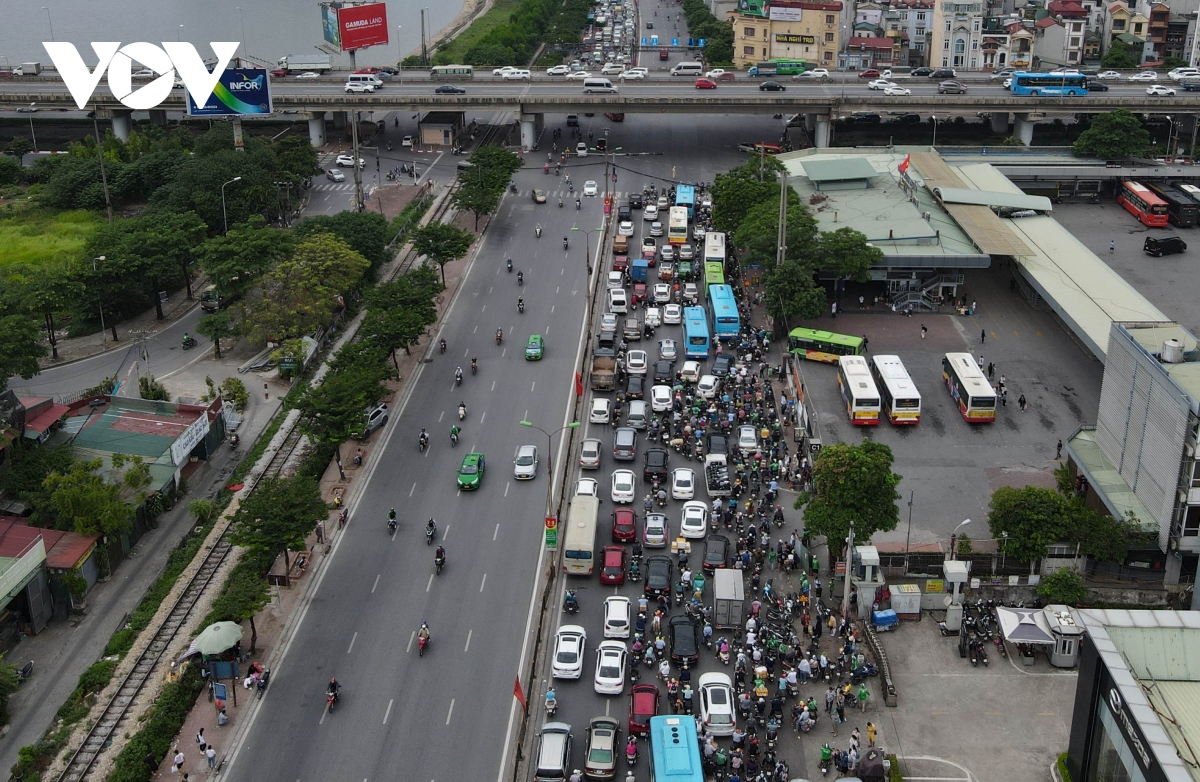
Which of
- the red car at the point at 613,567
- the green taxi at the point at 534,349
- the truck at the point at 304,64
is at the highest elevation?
the truck at the point at 304,64

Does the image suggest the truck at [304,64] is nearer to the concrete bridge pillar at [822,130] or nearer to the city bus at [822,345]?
the concrete bridge pillar at [822,130]

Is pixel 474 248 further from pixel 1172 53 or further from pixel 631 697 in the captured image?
pixel 1172 53

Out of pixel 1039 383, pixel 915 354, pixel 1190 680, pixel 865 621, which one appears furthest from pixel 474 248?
pixel 1190 680

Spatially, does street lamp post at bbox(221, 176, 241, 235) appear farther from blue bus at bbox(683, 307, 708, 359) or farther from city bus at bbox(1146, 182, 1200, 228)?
city bus at bbox(1146, 182, 1200, 228)

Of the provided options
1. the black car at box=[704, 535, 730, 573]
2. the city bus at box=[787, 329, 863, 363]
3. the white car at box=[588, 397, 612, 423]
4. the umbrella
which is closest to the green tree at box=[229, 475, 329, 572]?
the umbrella

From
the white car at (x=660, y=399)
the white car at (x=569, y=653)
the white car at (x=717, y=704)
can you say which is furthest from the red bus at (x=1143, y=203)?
the white car at (x=569, y=653)

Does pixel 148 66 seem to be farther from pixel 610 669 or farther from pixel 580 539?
pixel 610 669
